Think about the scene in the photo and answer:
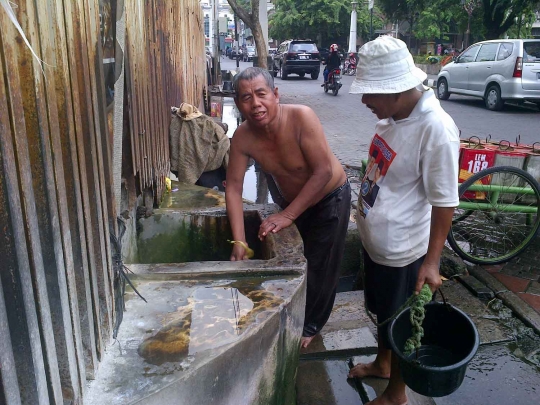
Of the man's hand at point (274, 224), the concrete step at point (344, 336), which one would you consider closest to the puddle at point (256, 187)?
the concrete step at point (344, 336)

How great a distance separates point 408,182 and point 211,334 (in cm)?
113

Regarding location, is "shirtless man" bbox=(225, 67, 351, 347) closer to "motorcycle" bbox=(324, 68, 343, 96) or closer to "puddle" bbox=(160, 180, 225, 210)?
"puddle" bbox=(160, 180, 225, 210)

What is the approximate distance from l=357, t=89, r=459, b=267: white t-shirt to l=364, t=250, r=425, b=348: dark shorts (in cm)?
5

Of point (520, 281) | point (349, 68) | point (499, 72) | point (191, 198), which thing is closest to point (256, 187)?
point (191, 198)

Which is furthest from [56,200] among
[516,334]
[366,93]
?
[516,334]

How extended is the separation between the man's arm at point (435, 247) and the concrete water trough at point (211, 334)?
22.1 inches

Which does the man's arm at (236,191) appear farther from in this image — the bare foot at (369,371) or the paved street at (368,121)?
the paved street at (368,121)

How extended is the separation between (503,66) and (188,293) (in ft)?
40.5

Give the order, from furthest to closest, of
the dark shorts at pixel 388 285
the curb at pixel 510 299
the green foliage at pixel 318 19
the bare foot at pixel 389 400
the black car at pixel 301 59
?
the green foliage at pixel 318 19 < the black car at pixel 301 59 < the curb at pixel 510 299 < the bare foot at pixel 389 400 < the dark shorts at pixel 388 285

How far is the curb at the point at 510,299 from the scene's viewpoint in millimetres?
3568

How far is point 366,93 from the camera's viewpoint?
224 centimetres

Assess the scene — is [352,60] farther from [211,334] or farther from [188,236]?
[211,334]

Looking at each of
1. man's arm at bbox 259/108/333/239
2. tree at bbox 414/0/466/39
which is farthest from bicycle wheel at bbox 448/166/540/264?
tree at bbox 414/0/466/39

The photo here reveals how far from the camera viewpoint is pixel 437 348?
2537mm
